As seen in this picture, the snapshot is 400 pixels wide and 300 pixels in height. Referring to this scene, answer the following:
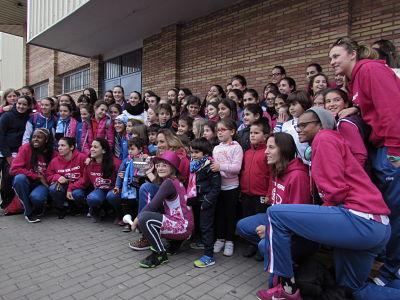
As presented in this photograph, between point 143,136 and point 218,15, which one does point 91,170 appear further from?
point 218,15

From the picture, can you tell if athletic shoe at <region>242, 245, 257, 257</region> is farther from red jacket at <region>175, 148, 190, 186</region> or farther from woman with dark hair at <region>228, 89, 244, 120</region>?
woman with dark hair at <region>228, 89, 244, 120</region>

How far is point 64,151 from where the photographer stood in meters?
5.23

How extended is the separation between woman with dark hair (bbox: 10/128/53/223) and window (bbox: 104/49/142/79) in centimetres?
618

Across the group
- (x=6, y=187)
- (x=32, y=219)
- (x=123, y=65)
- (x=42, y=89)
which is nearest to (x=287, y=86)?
(x=32, y=219)

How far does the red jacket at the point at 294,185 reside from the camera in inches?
113

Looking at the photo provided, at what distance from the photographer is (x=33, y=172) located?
527 centimetres

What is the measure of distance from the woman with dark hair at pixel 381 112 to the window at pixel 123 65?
9098 millimetres

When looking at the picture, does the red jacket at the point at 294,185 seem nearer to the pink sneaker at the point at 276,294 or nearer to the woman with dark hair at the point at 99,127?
the pink sneaker at the point at 276,294

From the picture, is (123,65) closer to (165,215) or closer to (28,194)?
(28,194)

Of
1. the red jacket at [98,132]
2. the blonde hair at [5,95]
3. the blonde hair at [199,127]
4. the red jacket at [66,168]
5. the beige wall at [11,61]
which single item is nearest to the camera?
the blonde hair at [199,127]

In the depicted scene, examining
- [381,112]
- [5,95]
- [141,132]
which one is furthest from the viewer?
[5,95]

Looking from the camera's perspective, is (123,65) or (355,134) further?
(123,65)

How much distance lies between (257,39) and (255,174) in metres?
4.61

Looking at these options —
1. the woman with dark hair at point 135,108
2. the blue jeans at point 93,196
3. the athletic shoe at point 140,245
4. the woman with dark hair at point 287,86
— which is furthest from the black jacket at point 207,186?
the woman with dark hair at point 135,108
